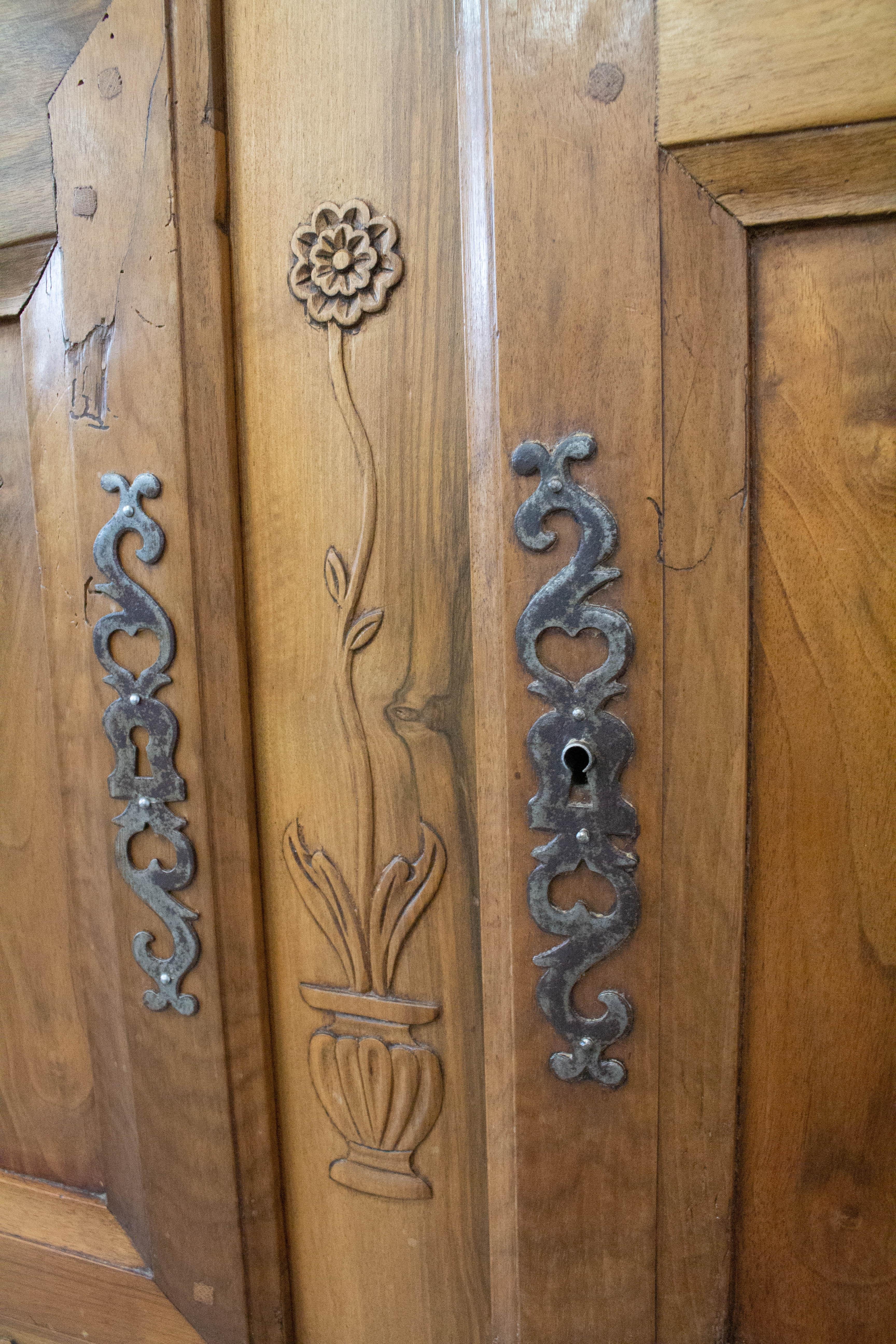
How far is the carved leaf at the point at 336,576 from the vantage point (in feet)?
1.75

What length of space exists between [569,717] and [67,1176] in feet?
1.94

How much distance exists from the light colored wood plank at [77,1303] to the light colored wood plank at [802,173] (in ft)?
2.75

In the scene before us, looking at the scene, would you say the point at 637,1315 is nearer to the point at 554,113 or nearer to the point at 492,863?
the point at 492,863

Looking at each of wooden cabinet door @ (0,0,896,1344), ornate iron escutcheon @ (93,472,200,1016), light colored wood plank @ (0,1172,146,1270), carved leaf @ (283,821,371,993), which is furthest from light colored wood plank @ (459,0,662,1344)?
light colored wood plank @ (0,1172,146,1270)

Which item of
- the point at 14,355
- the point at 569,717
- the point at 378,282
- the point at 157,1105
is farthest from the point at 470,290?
the point at 157,1105

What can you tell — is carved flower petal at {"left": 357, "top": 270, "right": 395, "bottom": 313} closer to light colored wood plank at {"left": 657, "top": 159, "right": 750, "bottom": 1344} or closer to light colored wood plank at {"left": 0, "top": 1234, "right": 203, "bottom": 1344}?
light colored wood plank at {"left": 657, "top": 159, "right": 750, "bottom": 1344}

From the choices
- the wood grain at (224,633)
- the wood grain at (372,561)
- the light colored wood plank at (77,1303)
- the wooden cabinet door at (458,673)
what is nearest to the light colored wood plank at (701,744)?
the wooden cabinet door at (458,673)

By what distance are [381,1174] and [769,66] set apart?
71 cm

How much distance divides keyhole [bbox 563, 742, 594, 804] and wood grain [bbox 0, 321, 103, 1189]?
0.40m

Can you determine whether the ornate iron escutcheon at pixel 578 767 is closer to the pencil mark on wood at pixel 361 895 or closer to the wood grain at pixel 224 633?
the pencil mark on wood at pixel 361 895

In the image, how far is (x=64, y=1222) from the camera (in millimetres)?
659

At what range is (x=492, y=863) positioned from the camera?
495 millimetres

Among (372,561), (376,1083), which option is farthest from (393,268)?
(376,1083)

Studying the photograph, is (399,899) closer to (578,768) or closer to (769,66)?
(578,768)
